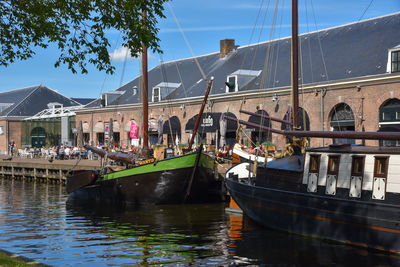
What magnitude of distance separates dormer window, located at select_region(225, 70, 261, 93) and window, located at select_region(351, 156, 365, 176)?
25885 millimetres

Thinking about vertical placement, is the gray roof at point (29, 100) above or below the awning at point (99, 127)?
above

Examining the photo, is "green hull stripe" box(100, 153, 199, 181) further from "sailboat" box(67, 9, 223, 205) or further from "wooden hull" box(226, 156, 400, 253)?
"wooden hull" box(226, 156, 400, 253)

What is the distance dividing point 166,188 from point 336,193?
10.1 metres

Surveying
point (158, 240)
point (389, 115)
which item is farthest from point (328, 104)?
point (158, 240)

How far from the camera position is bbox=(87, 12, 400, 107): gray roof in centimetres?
3284

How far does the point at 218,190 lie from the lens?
80.7 ft

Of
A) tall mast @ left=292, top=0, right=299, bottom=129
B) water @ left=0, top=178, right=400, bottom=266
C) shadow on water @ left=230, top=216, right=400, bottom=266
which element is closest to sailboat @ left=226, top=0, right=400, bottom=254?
shadow on water @ left=230, top=216, right=400, bottom=266

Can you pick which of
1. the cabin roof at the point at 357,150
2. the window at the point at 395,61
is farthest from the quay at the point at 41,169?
the cabin roof at the point at 357,150

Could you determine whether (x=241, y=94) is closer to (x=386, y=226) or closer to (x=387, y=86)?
(x=387, y=86)

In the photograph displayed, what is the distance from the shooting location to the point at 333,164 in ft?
50.1

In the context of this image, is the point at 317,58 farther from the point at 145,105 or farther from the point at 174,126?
the point at 145,105

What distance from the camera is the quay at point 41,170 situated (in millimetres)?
36938

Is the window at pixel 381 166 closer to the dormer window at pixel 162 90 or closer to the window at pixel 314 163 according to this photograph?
the window at pixel 314 163

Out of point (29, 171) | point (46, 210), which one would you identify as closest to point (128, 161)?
point (46, 210)
